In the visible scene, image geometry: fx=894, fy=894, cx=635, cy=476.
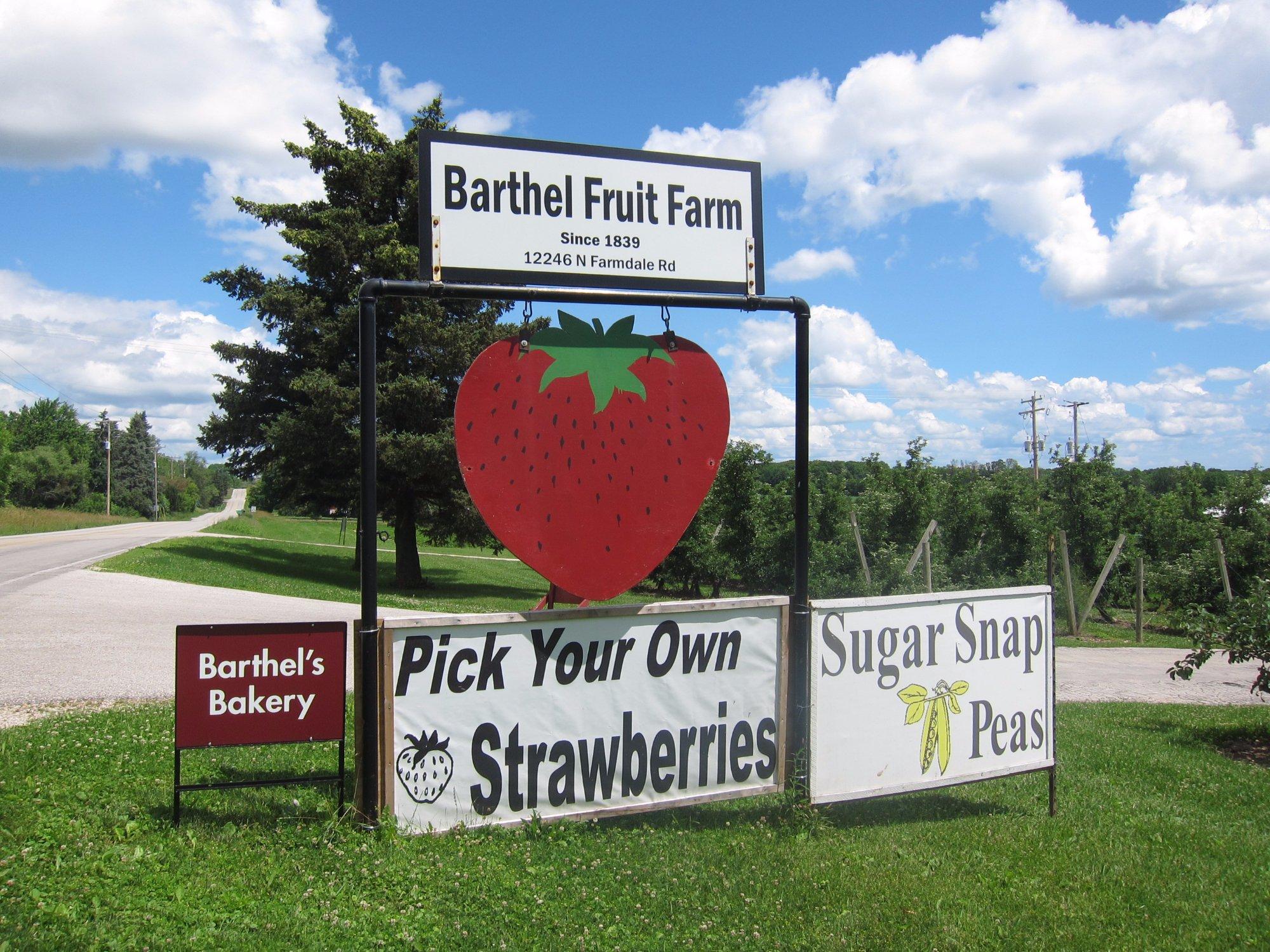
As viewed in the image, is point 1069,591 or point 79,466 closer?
point 1069,591

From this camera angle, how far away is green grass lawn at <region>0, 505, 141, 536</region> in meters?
47.8

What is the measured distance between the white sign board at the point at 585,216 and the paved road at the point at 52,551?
1253 centimetres

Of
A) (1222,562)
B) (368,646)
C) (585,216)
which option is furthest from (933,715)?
(1222,562)

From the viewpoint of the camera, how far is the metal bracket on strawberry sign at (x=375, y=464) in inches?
162

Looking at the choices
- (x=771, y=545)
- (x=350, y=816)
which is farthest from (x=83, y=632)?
(x=771, y=545)

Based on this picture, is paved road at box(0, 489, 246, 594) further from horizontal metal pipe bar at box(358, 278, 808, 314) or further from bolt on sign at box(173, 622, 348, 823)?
horizontal metal pipe bar at box(358, 278, 808, 314)

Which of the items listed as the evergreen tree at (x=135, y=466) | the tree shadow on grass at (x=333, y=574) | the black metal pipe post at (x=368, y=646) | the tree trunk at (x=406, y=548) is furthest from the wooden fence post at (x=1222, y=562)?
the evergreen tree at (x=135, y=466)

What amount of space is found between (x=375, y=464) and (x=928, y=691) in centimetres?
324

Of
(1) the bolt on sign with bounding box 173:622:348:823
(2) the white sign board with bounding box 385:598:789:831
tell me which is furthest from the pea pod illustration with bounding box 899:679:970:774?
(1) the bolt on sign with bounding box 173:622:348:823

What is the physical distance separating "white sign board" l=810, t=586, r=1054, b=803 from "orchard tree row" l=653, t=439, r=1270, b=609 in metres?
11.5

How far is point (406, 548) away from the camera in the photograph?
25.2 m

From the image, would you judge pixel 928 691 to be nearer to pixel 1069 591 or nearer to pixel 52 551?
pixel 1069 591

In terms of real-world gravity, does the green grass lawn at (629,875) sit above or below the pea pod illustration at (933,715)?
below

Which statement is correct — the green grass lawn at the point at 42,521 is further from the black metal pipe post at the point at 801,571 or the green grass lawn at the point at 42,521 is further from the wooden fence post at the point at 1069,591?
the black metal pipe post at the point at 801,571
